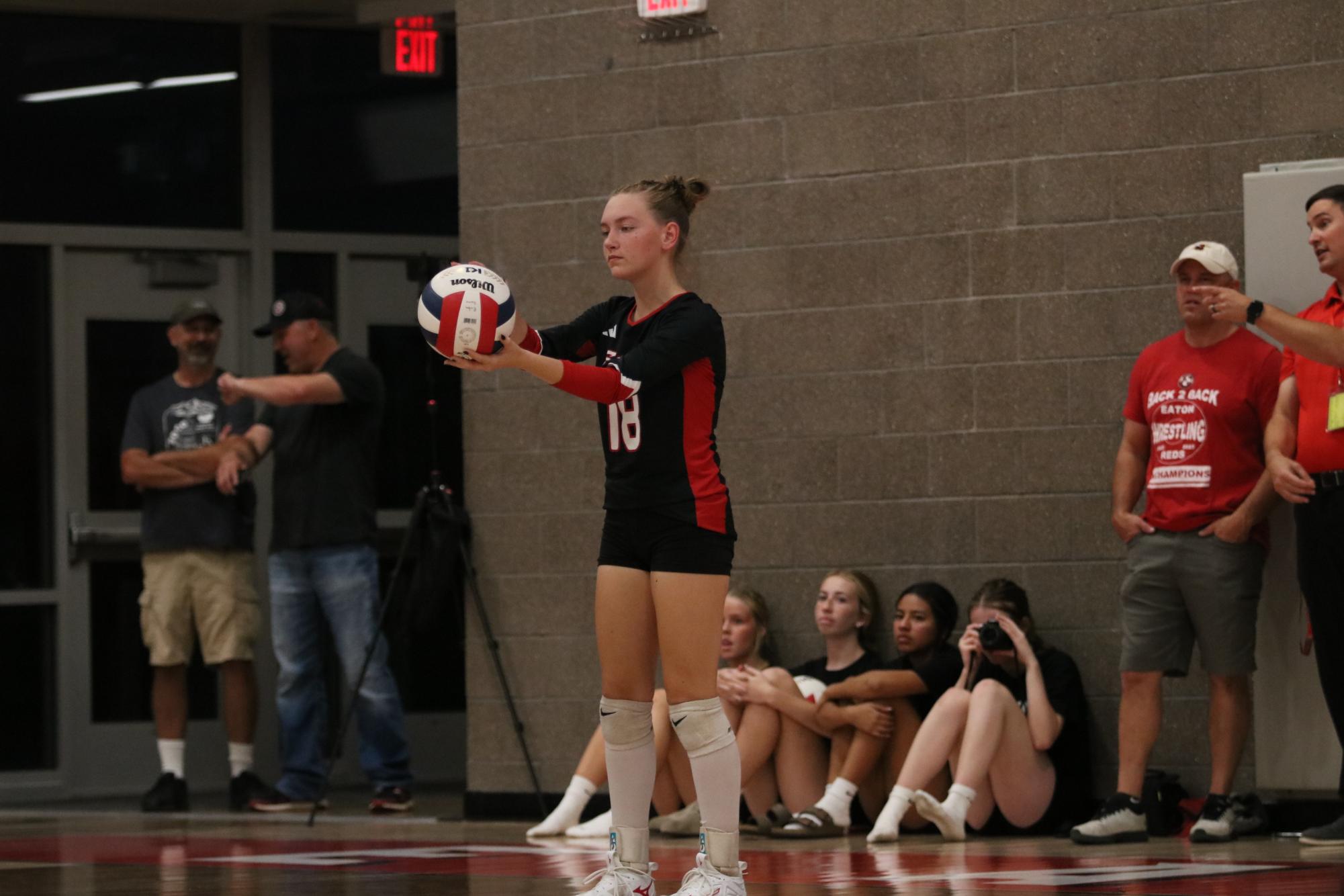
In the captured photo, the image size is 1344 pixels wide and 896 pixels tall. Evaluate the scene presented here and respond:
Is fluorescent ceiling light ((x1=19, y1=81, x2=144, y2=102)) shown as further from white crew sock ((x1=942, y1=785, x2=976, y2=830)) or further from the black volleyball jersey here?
the black volleyball jersey

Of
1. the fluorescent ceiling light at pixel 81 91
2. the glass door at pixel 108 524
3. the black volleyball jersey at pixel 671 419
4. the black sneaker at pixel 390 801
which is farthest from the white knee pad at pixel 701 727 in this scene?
the fluorescent ceiling light at pixel 81 91

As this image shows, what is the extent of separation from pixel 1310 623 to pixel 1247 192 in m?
1.35

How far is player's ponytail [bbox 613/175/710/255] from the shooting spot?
15.3 feet

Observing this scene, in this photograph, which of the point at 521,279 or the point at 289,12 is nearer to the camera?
the point at 521,279

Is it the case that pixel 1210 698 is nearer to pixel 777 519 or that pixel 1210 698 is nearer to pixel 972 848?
pixel 972 848

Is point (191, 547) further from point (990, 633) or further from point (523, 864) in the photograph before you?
point (990, 633)

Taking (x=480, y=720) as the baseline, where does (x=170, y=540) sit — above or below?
above

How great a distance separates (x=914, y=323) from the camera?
23.6 feet

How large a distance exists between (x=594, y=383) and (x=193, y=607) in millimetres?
4769

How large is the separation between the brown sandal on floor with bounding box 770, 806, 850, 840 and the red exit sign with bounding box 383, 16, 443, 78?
386 centimetres

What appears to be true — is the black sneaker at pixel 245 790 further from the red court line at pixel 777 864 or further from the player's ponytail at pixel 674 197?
the player's ponytail at pixel 674 197

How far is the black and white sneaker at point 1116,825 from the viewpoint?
20.4 ft

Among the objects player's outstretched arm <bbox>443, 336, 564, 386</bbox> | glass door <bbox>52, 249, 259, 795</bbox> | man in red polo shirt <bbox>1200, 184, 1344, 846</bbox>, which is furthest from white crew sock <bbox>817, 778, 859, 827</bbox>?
glass door <bbox>52, 249, 259, 795</bbox>

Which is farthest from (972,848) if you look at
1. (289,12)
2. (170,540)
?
(289,12)
